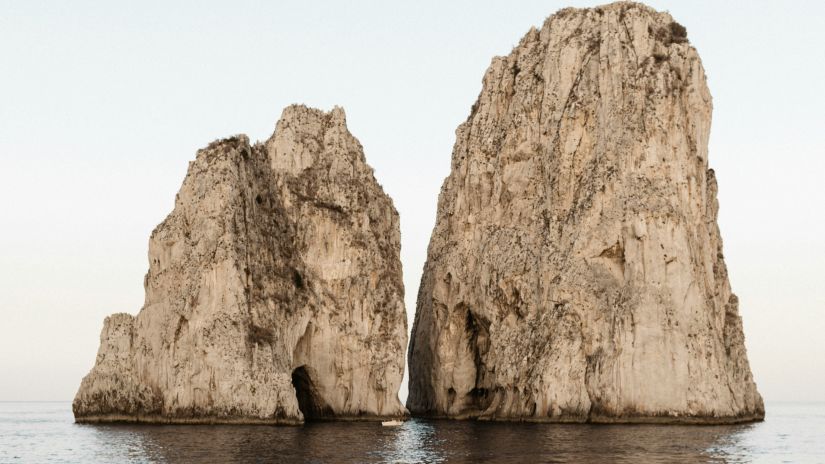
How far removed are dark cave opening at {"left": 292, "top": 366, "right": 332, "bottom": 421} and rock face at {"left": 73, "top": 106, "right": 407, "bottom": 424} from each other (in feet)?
0.37

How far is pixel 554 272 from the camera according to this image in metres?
91.4

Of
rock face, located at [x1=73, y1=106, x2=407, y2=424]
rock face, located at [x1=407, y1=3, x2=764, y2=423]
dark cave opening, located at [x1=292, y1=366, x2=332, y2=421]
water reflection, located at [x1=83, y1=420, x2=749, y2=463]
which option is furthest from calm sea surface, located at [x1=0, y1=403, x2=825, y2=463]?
dark cave opening, located at [x1=292, y1=366, x2=332, y2=421]

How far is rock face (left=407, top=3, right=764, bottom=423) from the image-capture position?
275 ft

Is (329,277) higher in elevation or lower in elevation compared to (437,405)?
higher

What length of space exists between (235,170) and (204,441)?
27.6m

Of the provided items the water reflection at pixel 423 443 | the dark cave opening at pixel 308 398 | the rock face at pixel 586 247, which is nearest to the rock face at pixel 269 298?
the dark cave opening at pixel 308 398

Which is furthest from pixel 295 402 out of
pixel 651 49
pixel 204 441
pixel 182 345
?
pixel 651 49

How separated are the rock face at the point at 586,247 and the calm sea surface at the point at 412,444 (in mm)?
5545

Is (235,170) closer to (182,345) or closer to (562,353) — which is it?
(182,345)

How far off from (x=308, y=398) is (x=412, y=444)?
Answer: 26.7m

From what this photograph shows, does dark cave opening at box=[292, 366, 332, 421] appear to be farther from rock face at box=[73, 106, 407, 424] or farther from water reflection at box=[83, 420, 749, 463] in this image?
water reflection at box=[83, 420, 749, 463]

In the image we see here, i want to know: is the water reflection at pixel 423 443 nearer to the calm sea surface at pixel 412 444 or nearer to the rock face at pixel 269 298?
the calm sea surface at pixel 412 444

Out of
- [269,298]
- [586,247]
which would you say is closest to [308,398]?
[269,298]

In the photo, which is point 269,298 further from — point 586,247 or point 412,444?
point 586,247
